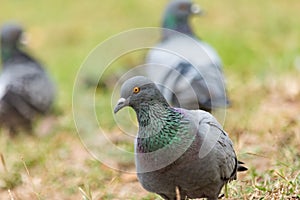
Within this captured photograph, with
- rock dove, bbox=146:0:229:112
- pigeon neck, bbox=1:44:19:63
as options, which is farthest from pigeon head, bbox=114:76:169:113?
pigeon neck, bbox=1:44:19:63

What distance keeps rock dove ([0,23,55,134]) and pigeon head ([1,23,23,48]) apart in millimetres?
189

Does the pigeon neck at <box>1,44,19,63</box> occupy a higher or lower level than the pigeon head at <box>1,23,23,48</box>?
lower

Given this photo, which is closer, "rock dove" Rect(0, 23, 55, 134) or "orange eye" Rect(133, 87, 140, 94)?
"orange eye" Rect(133, 87, 140, 94)

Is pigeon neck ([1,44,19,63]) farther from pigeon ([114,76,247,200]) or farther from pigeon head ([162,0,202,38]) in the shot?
pigeon ([114,76,247,200])

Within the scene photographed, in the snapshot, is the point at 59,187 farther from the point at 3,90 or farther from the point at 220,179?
the point at 3,90

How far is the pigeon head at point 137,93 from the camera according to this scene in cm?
336

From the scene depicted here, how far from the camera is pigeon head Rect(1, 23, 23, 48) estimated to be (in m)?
8.05

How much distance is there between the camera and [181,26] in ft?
23.6

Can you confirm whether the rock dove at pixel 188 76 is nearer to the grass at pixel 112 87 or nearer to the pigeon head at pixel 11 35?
the grass at pixel 112 87

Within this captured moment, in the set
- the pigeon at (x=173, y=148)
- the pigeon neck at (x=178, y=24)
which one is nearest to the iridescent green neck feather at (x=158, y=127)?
the pigeon at (x=173, y=148)

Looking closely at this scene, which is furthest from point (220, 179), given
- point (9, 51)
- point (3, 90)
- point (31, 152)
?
point (9, 51)

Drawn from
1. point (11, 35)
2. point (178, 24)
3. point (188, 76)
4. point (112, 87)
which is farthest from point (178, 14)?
point (188, 76)

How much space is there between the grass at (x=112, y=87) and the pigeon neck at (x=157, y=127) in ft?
2.16

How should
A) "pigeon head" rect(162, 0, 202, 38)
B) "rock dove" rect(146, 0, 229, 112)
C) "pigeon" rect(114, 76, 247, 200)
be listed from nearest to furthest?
1. "pigeon" rect(114, 76, 247, 200)
2. "rock dove" rect(146, 0, 229, 112)
3. "pigeon head" rect(162, 0, 202, 38)
